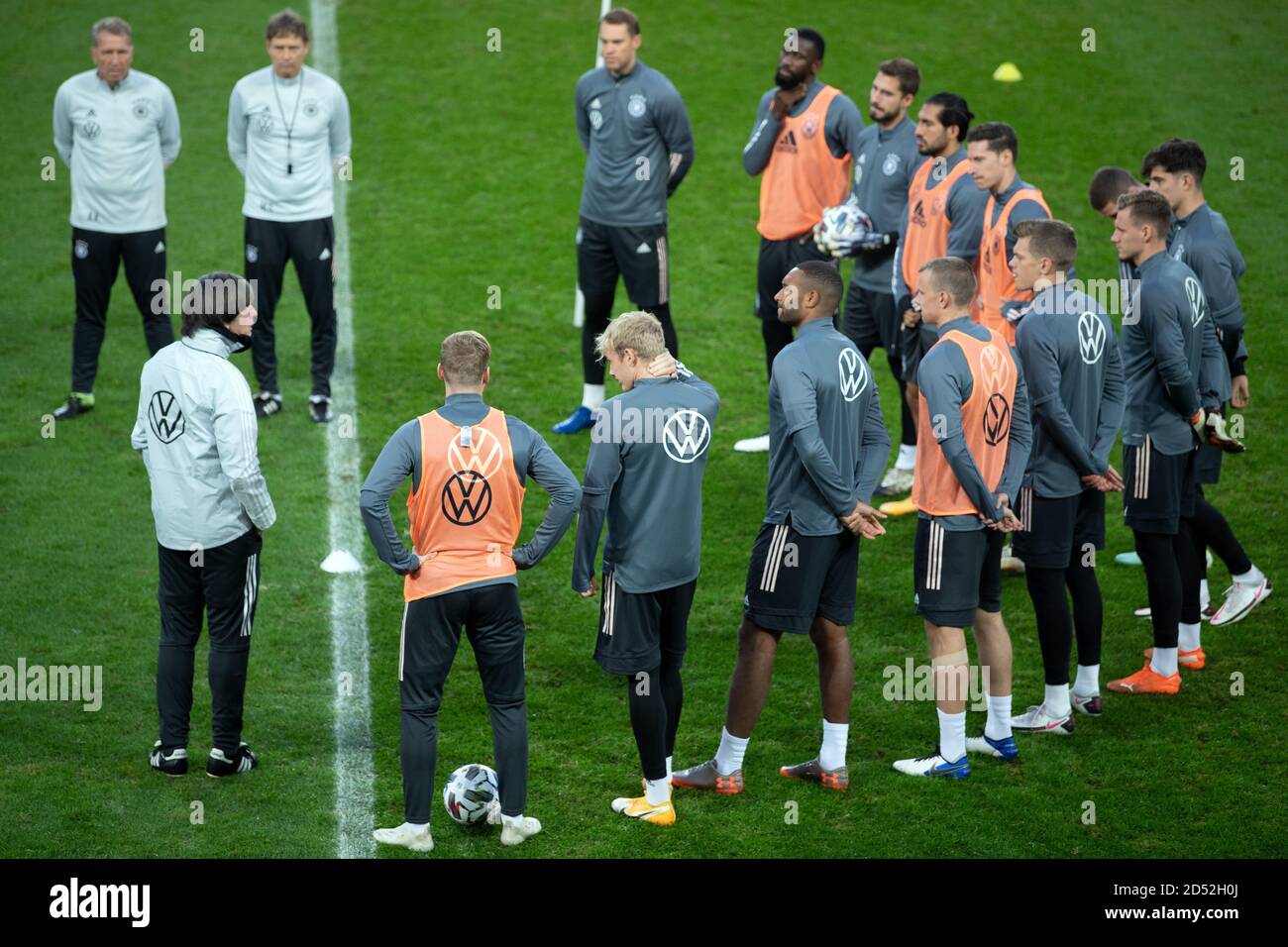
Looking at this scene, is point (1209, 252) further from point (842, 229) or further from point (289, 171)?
point (289, 171)

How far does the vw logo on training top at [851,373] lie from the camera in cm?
646

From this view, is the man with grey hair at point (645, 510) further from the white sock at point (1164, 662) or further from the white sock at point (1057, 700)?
the white sock at point (1164, 662)

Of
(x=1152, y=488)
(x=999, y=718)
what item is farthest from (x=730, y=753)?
(x=1152, y=488)

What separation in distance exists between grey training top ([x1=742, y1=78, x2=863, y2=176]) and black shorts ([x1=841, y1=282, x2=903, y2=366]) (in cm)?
91

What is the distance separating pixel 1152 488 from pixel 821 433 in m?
2.13

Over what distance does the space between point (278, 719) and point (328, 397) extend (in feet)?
12.9

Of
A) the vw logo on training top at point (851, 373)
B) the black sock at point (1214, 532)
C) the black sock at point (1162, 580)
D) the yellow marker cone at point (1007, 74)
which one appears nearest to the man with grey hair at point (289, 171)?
the vw logo on training top at point (851, 373)

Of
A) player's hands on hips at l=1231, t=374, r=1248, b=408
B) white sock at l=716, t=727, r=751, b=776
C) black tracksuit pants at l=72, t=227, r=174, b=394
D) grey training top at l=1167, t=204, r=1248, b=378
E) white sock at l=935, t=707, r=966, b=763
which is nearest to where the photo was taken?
white sock at l=716, t=727, r=751, b=776

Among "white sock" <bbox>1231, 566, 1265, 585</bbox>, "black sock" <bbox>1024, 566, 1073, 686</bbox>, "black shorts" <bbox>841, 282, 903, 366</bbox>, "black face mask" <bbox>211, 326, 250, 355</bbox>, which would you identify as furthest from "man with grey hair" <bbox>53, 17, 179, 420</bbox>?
"white sock" <bbox>1231, 566, 1265, 585</bbox>

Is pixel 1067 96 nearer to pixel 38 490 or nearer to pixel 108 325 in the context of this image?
pixel 108 325

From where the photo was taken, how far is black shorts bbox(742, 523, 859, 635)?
258 inches

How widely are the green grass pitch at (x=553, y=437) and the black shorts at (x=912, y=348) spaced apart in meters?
0.97

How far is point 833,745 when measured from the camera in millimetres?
6766

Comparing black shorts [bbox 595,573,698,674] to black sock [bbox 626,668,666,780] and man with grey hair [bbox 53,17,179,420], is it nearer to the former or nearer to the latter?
black sock [bbox 626,668,666,780]
